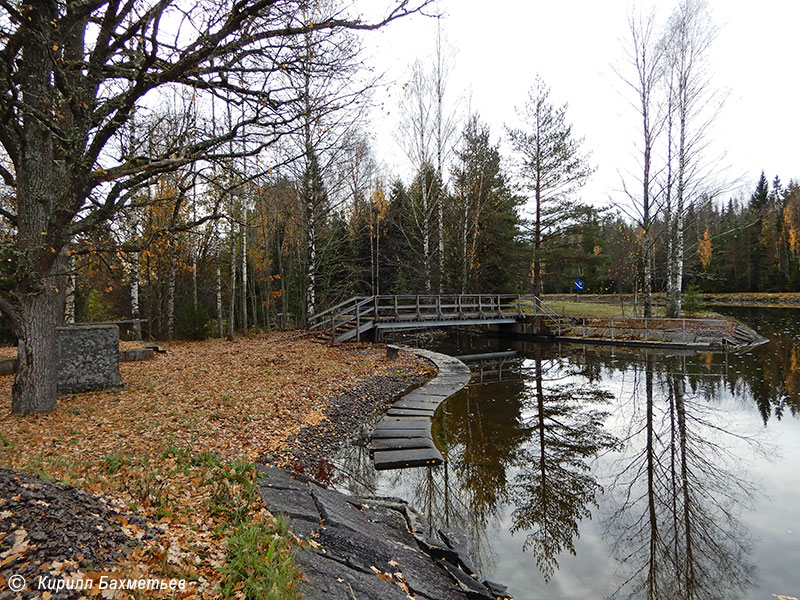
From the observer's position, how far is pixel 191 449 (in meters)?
4.68

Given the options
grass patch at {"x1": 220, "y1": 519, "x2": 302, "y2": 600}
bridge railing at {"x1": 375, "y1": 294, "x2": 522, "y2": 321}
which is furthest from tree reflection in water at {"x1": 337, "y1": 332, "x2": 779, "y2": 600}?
bridge railing at {"x1": 375, "y1": 294, "x2": 522, "y2": 321}

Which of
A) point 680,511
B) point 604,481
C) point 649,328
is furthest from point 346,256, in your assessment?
point 680,511

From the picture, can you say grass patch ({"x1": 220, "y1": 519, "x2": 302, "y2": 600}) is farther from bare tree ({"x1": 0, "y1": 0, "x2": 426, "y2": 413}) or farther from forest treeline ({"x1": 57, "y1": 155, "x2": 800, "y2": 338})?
forest treeline ({"x1": 57, "y1": 155, "x2": 800, "y2": 338})

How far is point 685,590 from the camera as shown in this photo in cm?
371

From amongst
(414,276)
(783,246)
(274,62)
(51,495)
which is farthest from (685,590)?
(783,246)

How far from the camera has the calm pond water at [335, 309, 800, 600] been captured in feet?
12.9

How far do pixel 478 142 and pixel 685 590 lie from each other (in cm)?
2454

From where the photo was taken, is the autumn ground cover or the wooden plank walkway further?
the wooden plank walkway

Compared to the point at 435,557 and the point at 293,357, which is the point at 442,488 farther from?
the point at 293,357

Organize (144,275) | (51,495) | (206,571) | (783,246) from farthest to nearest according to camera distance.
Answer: (783,246) → (144,275) → (51,495) → (206,571)

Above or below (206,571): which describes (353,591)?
below

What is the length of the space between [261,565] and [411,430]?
483cm

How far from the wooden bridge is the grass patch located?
35.5 ft

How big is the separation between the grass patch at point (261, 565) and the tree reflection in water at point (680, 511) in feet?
10.3
